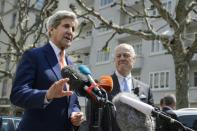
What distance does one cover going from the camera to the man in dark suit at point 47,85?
10.6 ft

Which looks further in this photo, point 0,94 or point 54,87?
point 0,94

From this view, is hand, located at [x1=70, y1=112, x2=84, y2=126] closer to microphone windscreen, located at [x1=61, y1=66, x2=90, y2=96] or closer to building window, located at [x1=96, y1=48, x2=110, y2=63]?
microphone windscreen, located at [x1=61, y1=66, x2=90, y2=96]

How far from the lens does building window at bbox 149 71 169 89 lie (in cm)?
3133

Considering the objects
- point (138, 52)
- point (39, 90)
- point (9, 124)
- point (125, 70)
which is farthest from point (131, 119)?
point (138, 52)

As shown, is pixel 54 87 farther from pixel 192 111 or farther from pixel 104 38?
pixel 104 38

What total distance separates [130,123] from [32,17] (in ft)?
149

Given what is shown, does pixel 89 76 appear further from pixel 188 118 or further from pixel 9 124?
pixel 9 124

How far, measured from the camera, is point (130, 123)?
2.97 m

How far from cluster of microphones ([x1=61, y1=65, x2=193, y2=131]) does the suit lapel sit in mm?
601

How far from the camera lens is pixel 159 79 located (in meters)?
32.0

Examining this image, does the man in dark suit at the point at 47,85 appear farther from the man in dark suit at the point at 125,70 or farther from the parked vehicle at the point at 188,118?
the parked vehicle at the point at 188,118

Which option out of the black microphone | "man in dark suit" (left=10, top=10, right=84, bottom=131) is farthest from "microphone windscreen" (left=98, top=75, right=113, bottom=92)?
"man in dark suit" (left=10, top=10, right=84, bottom=131)

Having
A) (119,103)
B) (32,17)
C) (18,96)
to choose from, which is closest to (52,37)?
(18,96)

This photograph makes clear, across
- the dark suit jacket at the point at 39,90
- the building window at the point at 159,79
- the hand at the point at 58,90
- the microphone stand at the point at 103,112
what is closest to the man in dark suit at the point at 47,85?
the dark suit jacket at the point at 39,90
